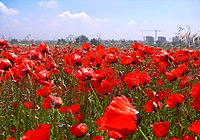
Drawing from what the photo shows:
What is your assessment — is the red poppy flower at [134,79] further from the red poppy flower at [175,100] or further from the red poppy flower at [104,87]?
the red poppy flower at [175,100]

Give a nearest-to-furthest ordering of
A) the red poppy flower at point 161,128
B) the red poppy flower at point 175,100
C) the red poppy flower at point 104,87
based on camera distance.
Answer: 1. the red poppy flower at point 161,128
2. the red poppy flower at point 175,100
3. the red poppy flower at point 104,87

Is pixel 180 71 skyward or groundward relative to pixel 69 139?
skyward

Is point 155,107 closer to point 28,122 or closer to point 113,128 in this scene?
point 113,128

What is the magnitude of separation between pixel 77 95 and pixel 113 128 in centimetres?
291

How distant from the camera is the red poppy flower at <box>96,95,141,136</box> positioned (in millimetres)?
889

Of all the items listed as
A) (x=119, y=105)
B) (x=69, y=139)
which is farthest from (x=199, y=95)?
(x=69, y=139)

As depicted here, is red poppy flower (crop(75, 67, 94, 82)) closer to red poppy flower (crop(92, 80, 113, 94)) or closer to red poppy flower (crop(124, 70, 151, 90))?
red poppy flower (crop(92, 80, 113, 94))

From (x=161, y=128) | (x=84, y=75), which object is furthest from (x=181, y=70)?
(x=161, y=128)

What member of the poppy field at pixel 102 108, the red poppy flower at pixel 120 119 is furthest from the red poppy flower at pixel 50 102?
the red poppy flower at pixel 120 119

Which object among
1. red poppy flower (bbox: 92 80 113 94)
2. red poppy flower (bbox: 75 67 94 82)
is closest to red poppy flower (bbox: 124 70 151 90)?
red poppy flower (bbox: 92 80 113 94)

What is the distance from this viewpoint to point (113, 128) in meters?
0.89

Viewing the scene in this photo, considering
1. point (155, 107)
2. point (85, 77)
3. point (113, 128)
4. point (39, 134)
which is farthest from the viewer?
point (85, 77)

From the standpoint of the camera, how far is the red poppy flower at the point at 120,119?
889mm

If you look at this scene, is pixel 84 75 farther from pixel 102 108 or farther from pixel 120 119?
pixel 120 119
